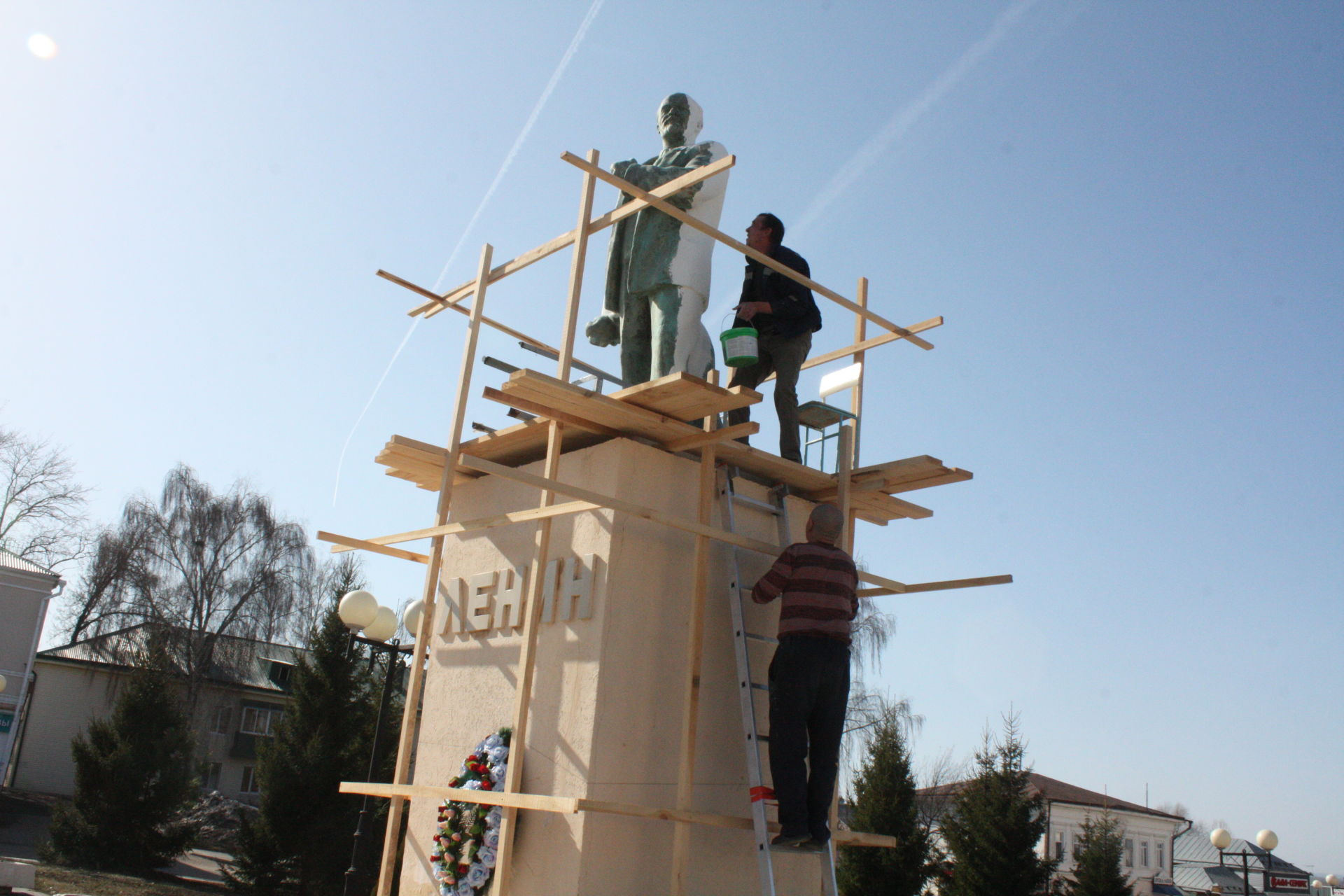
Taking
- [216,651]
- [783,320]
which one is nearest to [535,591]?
[783,320]

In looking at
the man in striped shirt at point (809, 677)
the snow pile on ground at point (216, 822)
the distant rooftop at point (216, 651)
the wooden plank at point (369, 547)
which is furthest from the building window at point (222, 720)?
the man in striped shirt at point (809, 677)

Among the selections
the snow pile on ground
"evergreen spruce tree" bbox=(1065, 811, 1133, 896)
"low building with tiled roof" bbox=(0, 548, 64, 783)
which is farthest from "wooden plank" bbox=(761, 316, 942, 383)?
"low building with tiled roof" bbox=(0, 548, 64, 783)

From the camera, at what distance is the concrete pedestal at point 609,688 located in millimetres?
6027

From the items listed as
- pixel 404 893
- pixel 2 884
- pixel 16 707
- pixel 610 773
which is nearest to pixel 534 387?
pixel 610 773

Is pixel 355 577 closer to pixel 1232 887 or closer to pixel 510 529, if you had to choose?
pixel 510 529

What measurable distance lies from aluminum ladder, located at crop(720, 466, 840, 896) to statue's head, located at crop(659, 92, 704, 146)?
278 centimetres

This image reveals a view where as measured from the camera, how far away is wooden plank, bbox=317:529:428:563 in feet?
22.1

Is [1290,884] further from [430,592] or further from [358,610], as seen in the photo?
[430,592]

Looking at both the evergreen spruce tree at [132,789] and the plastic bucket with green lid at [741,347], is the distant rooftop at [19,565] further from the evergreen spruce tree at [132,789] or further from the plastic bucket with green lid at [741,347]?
the plastic bucket with green lid at [741,347]

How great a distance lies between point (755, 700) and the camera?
6.67 meters

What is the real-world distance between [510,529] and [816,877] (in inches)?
122

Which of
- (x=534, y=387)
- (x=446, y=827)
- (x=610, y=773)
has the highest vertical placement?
(x=534, y=387)

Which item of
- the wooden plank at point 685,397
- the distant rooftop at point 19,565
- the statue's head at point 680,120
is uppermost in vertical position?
the statue's head at point 680,120

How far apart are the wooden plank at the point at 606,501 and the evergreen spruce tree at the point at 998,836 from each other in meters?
16.9
